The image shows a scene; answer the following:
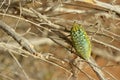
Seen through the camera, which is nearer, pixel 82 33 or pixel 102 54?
pixel 82 33

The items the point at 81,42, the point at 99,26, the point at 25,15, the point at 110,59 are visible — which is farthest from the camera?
the point at 110,59

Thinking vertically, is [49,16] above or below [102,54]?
above

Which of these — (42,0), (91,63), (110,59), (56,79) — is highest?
(42,0)

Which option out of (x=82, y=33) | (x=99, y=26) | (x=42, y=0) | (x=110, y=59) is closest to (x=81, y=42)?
(x=82, y=33)

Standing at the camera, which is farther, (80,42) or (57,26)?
(57,26)

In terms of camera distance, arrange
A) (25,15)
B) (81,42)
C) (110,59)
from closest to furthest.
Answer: (81,42), (25,15), (110,59)

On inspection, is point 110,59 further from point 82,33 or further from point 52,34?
point 82,33
